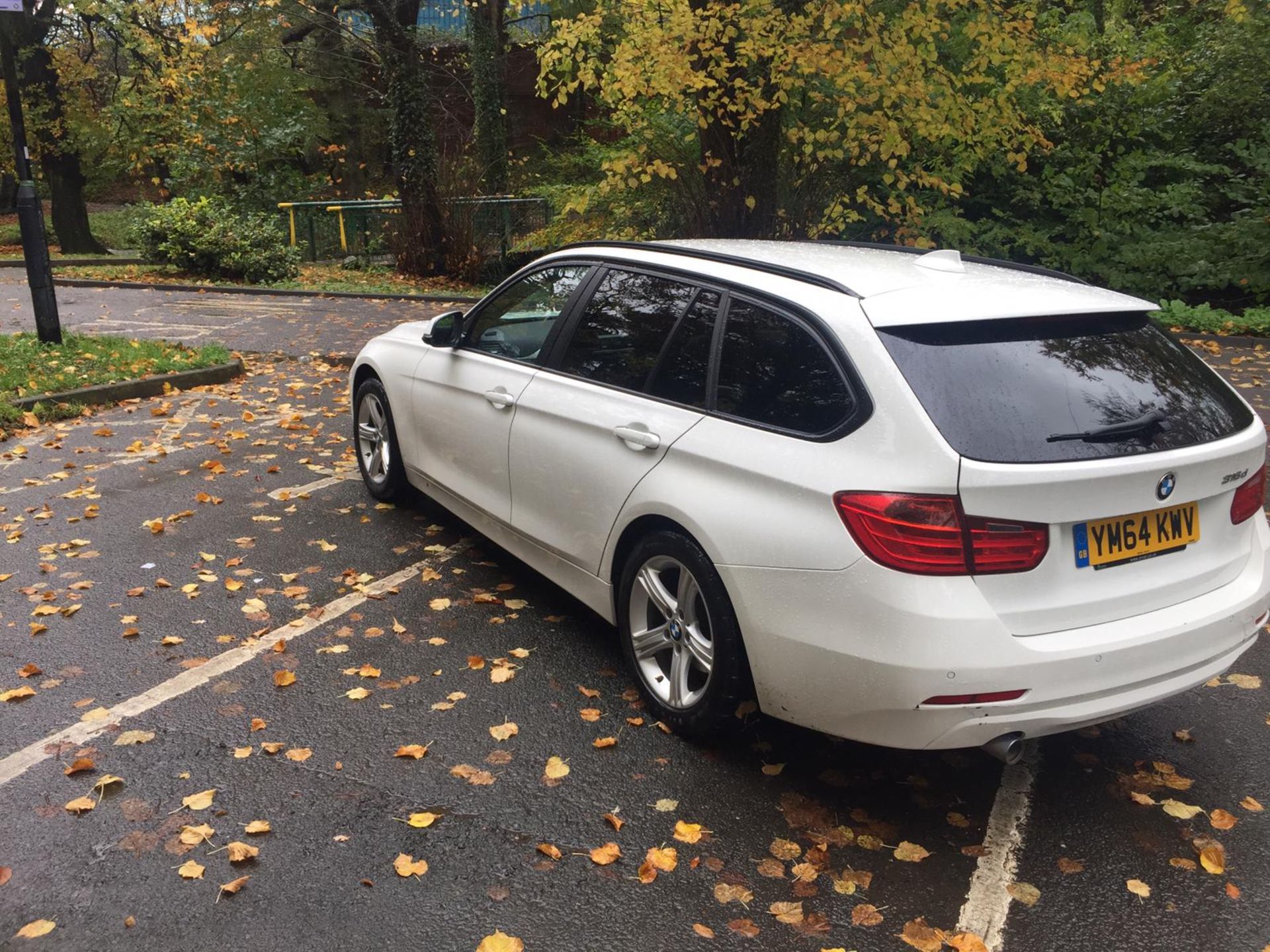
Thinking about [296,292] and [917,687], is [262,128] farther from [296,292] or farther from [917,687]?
[917,687]

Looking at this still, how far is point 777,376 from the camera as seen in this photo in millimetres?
3492

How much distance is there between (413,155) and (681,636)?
18159 mm

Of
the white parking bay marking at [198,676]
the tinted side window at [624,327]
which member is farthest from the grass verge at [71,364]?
the tinted side window at [624,327]

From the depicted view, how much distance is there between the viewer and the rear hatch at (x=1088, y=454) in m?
2.96

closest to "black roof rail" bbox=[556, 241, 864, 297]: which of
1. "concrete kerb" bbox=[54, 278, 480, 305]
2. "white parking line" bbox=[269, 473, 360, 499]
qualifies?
"white parking line" bbox=[269, 473, 360, 499]

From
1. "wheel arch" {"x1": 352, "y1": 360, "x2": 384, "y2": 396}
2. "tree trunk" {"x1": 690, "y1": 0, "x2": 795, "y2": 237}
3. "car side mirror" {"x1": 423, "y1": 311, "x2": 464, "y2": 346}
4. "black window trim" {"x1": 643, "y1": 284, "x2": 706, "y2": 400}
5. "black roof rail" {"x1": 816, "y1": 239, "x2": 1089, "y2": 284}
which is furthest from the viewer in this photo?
"tree trunk" {"x1": 690, "y1": 0, "x2": 795, "y2": 237}

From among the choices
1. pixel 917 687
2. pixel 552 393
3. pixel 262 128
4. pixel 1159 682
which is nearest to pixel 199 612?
pixel 552 393

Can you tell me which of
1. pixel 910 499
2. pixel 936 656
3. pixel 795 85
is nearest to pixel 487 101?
pixel 795 85

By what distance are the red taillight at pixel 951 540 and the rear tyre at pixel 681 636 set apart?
0.67 m

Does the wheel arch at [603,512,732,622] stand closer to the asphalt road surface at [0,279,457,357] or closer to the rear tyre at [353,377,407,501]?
the rear tyre at [353,377,407,501]

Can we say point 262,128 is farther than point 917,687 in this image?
Yes

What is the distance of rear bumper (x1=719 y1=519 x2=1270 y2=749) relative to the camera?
9.61 ft

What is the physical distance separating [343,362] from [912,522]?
31.5 ft

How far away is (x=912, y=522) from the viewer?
2953 millimetres
